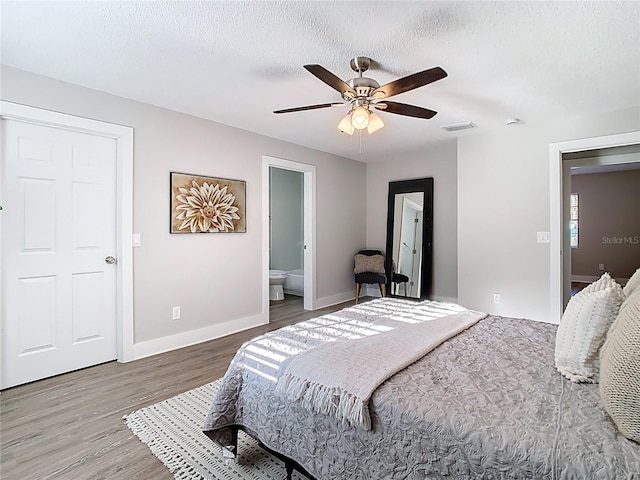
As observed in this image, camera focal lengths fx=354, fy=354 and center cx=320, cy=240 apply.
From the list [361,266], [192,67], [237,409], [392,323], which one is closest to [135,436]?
[237,409]

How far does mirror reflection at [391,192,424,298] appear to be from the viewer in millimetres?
5496

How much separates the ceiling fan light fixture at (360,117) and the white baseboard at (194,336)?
2638 mm

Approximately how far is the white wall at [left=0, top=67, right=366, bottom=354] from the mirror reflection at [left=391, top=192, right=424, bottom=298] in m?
1.86

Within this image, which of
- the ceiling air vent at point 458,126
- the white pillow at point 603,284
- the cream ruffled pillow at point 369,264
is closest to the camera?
the white pillow at point 603,284

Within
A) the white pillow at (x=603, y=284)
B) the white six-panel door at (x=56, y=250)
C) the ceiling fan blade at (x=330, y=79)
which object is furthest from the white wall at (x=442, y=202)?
the white six-panel door at (x=56, y=250)

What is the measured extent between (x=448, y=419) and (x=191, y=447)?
4.85 feet

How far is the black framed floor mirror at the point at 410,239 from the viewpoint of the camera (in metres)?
5.43

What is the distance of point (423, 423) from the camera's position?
3.82 feet

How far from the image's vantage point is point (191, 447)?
1.93 m

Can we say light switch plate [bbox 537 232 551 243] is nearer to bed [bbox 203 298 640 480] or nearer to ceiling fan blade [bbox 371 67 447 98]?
bed [bbox 203 298 640 480]

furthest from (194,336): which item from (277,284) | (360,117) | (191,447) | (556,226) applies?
(556,226)

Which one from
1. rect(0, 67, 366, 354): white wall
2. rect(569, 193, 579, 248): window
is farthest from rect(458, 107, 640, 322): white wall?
rect(569, 193, 579, 248): window

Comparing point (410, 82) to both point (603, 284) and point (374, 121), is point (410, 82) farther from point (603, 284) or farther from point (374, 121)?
point (603, 284)

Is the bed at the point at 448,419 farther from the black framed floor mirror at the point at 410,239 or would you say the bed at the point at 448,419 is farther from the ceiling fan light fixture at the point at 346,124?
the black framed floor mirror at the point at 410,239
